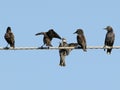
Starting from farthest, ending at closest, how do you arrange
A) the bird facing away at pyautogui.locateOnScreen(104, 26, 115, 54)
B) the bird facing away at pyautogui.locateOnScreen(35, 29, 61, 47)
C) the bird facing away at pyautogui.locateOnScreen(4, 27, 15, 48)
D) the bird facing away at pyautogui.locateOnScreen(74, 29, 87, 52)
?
the bird facing away at pyautogui.locateOnScreen(104, 26, 115, 54), the bird facing away at pyautogui.locateOnScreen(35, 29, 61, 47), the bird facing away at pyautogui.locateOnScreen(4, 27, 15, 48), the bird facing away at pyautogui.locateOnScreen(74, 29, 87, 52)

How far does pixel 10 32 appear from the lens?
2673 centimetres

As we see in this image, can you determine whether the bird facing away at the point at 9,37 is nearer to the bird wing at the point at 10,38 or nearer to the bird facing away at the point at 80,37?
the bird wing at the point at 10,38

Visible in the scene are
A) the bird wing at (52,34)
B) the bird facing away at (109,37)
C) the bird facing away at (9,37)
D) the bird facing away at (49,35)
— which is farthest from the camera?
the bird facing away at (109,37)

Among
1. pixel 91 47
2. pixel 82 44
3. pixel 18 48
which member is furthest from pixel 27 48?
pixel 82 44

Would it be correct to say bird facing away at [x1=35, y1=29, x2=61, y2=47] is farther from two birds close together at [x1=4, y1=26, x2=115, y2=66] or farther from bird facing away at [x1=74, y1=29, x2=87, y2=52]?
bird facing away at [x1=74, y1=29, x2=87, y2=52]

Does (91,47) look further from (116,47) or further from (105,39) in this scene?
(105,39)

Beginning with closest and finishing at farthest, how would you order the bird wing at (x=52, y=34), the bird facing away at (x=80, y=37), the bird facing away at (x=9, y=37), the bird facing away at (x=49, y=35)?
the bird facing away at (x=80, y=37)
the bird facing away at (x=9, y=37)
the bird facing away at (x=49, y=35)
the bird wing at (x=52, y=34)

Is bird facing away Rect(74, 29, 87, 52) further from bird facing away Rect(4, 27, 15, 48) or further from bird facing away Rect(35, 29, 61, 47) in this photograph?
bird facing away Rect(4, 27, 15, 48)

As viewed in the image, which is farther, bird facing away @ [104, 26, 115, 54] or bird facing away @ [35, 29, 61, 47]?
bird facing away @ [104, 26, 115, 54]

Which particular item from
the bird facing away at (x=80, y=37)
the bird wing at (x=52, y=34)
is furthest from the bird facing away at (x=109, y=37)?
the bird wing at (x=52, y=34)

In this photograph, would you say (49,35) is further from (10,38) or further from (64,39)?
(64,39)

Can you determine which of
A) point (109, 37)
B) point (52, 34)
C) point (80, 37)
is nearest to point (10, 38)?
point (52, 34)

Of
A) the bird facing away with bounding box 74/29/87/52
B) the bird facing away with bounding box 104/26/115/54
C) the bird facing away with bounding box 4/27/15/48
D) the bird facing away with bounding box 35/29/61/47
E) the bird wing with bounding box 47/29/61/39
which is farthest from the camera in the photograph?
the bird facing away with bounding box 104/26/115/54

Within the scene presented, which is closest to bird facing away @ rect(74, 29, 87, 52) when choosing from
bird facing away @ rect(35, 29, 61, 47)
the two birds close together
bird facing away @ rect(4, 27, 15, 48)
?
the two birds close together
